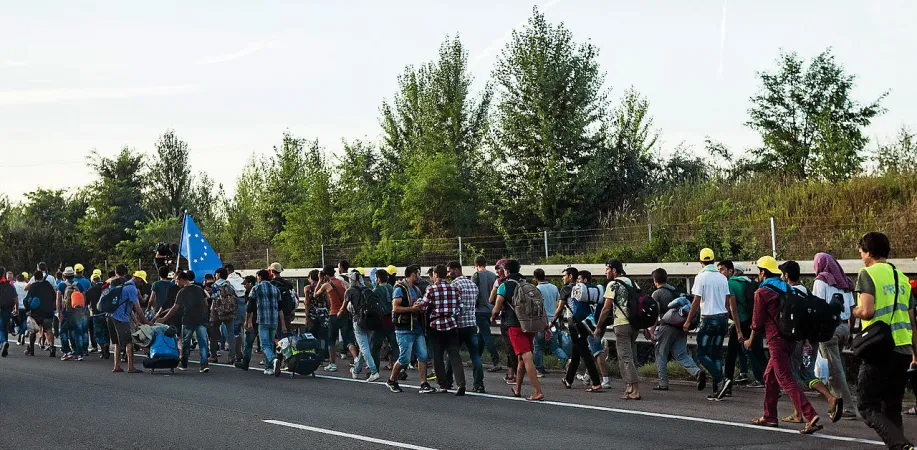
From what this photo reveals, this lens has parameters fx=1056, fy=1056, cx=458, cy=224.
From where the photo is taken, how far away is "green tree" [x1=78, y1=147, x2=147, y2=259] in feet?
212

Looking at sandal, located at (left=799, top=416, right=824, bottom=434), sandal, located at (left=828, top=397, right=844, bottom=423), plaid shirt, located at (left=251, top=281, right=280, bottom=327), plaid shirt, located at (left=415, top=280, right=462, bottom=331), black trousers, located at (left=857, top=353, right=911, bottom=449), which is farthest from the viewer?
plaid shirt, located at (left=251, top=281, right=280, bottom=327)

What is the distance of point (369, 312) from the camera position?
658 inches

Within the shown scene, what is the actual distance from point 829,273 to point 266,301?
9.56 meters

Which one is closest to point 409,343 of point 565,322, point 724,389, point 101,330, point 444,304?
point 444,304

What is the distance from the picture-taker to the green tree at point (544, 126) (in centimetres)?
3322

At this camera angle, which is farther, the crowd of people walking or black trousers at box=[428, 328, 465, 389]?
black trousers at box=[428, 328, 465, 389]

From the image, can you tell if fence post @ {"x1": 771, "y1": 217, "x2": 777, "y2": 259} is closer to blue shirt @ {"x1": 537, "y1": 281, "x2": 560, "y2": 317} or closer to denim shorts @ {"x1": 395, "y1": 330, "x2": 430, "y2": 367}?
blue shirt @ {"x1": 537, "y1": 281, "x2": 560, "y2": 317}

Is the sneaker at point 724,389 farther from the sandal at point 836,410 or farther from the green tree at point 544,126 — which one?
the green tree at point 544,126

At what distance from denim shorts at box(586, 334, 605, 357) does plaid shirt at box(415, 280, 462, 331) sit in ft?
6.36

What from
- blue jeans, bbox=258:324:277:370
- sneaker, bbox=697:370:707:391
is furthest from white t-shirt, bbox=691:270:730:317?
blue jeans, bbox=258:324:277:370

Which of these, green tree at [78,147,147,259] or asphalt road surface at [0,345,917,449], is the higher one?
green tree at [78,147,147,259]

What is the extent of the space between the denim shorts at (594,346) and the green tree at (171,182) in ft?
198

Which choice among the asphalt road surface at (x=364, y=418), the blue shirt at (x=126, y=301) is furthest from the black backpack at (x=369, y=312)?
the blue shirt at (x=126, y=301)

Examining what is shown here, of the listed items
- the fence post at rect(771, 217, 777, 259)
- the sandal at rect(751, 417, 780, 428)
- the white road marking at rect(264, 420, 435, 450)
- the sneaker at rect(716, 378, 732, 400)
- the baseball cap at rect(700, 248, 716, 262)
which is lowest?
the white road marking at rect(264, 420, 435, 450)
